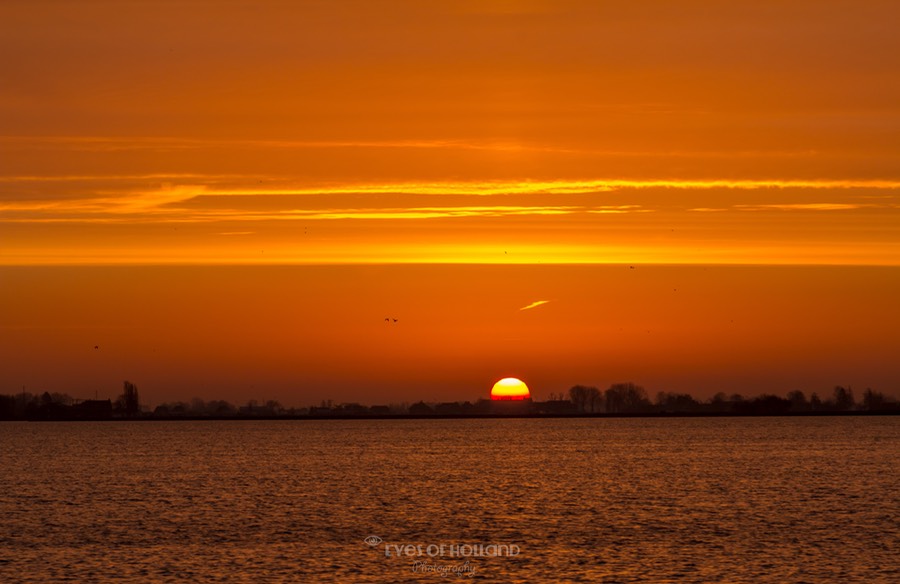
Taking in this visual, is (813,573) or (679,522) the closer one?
(813,573)

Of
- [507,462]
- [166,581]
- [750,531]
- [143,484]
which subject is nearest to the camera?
[166,581]

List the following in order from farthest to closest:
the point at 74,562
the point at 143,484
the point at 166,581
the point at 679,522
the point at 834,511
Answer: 1. the point at 143,484
2. the point at 834,511
3. the point at 679,522
4. the point at 74,562
5. the point at 166,581

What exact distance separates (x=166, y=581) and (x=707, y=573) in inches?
1100

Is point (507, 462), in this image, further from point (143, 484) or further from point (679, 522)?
point (679, 522)

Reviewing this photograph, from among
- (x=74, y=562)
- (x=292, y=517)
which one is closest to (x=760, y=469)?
(x=292, y=517)

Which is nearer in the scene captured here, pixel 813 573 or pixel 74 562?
pixel 813 573

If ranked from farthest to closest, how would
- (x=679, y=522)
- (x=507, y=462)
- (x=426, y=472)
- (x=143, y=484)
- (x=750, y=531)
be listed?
(x=507, y=462)
(x=426, y=472)
(x=143, y=484)
(x=679, y=522)
(x=750, y=531)

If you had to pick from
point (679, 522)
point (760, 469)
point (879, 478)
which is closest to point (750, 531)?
point (679, 522)

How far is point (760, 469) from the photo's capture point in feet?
501

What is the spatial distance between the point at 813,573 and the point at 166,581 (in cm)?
3348

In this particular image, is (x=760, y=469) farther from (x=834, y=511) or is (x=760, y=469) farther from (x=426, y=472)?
(x=834, y=511)

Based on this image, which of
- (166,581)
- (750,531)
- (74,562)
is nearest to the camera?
(166,581)

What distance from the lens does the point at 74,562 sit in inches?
2731

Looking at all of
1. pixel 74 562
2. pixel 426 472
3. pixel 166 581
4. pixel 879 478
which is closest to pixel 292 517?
pixel 74 562
